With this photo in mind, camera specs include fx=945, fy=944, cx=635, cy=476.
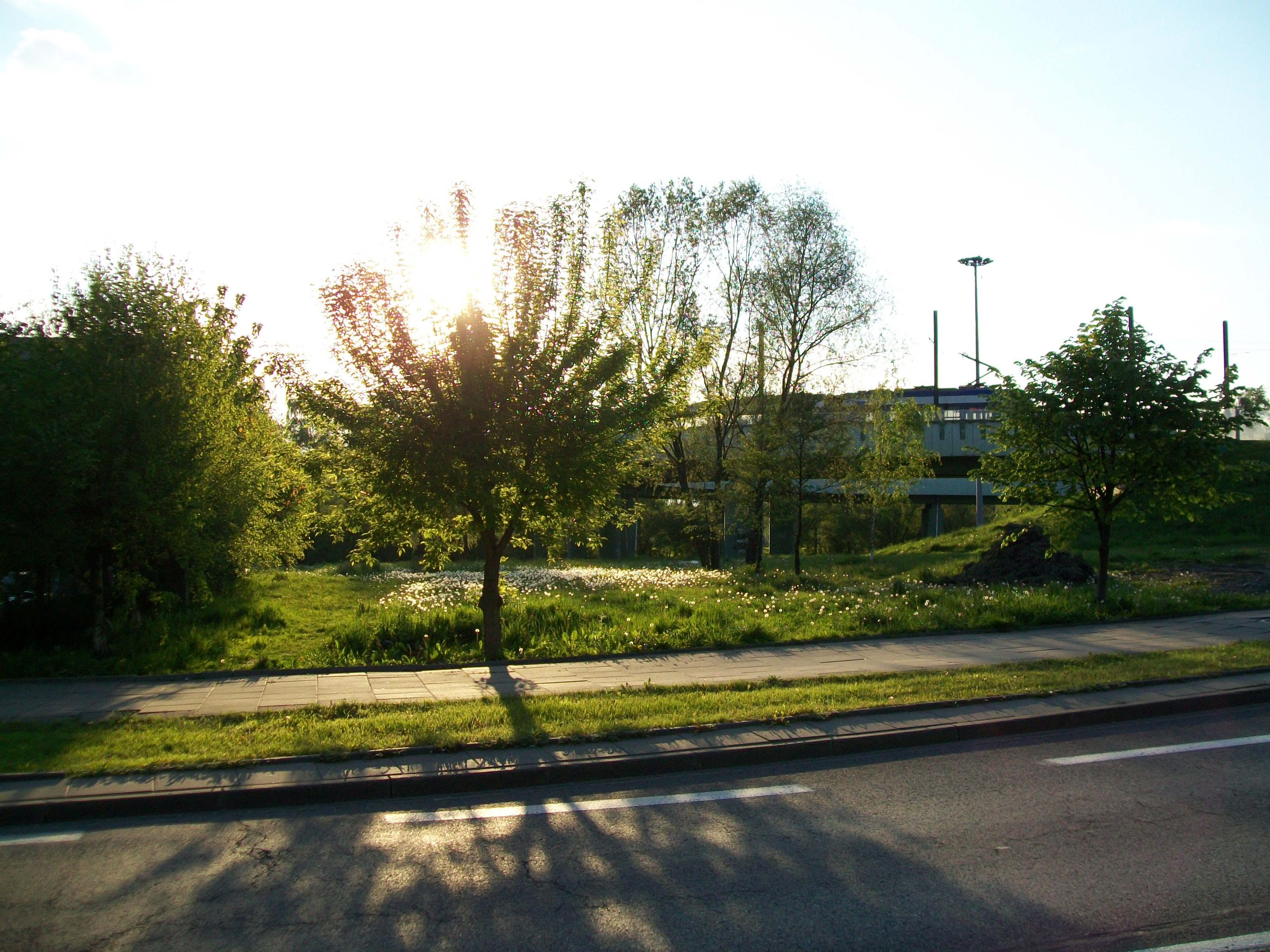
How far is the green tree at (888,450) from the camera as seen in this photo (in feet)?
102

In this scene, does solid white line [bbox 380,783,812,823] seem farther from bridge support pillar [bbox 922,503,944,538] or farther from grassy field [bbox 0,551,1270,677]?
bridge support pillar [bbox 922,503,944,538]

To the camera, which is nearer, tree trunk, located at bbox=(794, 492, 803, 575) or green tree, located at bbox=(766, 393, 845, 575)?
green tree, located at bbox=(766, 393, 845, 575)

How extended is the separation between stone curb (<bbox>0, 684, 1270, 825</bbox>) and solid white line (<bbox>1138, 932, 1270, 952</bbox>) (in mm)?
3562

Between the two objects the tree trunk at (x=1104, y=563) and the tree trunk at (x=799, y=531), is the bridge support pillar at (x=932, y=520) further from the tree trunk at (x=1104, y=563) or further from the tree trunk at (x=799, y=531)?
the tree trunk at (x=1104, y=563)

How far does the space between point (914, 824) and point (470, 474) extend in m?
7.19

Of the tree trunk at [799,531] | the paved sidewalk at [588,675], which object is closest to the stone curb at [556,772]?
the paved sidewalk at [588,675]

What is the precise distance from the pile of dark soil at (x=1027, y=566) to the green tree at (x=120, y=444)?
16754 millimetres

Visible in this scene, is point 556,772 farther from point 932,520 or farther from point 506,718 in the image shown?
point 932,520

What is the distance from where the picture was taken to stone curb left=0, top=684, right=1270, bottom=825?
6.19 m

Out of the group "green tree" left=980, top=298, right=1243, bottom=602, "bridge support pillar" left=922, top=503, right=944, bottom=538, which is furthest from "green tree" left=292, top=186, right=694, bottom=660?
"bridge support pillar" left=922, top=503, right=944, bottom=538

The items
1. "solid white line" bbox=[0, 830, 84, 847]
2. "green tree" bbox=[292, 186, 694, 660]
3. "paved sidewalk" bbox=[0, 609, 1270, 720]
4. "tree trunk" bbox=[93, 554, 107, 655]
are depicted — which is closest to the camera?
"solid white line" bbox=[0, 830, 84, 847]

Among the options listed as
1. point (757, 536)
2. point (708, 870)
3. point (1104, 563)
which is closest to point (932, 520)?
point (757, 536)

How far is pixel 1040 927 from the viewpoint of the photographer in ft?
14.3

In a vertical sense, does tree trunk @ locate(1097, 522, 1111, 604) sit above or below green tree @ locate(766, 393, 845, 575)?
below
